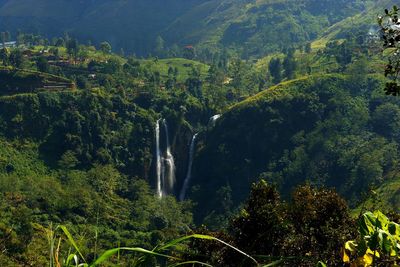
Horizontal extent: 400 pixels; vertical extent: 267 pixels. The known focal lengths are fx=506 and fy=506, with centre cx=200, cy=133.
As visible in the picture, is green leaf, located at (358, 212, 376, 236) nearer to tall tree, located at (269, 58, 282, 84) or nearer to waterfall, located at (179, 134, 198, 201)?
waterfall, located at (179, 134, 198, 201)

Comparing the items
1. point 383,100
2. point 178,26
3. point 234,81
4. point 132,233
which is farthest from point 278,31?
point 132,233

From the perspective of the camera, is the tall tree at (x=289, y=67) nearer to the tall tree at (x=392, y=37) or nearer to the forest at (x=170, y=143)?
the forest at (x=170, y=143)

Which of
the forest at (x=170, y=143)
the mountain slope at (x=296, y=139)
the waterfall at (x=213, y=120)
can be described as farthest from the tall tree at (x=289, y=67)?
the waterfall at (x=213, y=120)

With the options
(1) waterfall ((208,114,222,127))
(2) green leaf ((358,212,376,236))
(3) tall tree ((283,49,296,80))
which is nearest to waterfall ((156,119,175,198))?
(1) waterfall ((208,114,222,127))

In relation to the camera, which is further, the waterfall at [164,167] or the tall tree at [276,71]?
the tall tree at [276,71]

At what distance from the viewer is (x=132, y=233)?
54062 mm

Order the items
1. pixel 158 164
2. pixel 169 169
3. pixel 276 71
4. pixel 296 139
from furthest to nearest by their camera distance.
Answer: pixel 276 71, pixel 169 169, pixel 158 164, pixel 296 139

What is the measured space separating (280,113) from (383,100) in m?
14.5

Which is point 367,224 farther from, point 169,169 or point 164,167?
point 169,169

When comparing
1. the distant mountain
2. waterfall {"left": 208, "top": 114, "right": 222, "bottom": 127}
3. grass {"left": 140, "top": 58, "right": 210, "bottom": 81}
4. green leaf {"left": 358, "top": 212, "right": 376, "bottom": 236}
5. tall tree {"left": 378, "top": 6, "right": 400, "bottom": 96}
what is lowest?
green leaf {"left": 358, "top": 212, "right": 376, "bottom": 236}

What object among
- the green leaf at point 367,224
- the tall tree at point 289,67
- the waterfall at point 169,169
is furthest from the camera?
the tall tree at point 289,67

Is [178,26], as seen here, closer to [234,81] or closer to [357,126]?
[234,81]

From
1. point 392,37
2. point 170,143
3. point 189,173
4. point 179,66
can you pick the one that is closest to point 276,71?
point 179,66

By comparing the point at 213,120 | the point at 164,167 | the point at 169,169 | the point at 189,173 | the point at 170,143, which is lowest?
the point at 189,173
